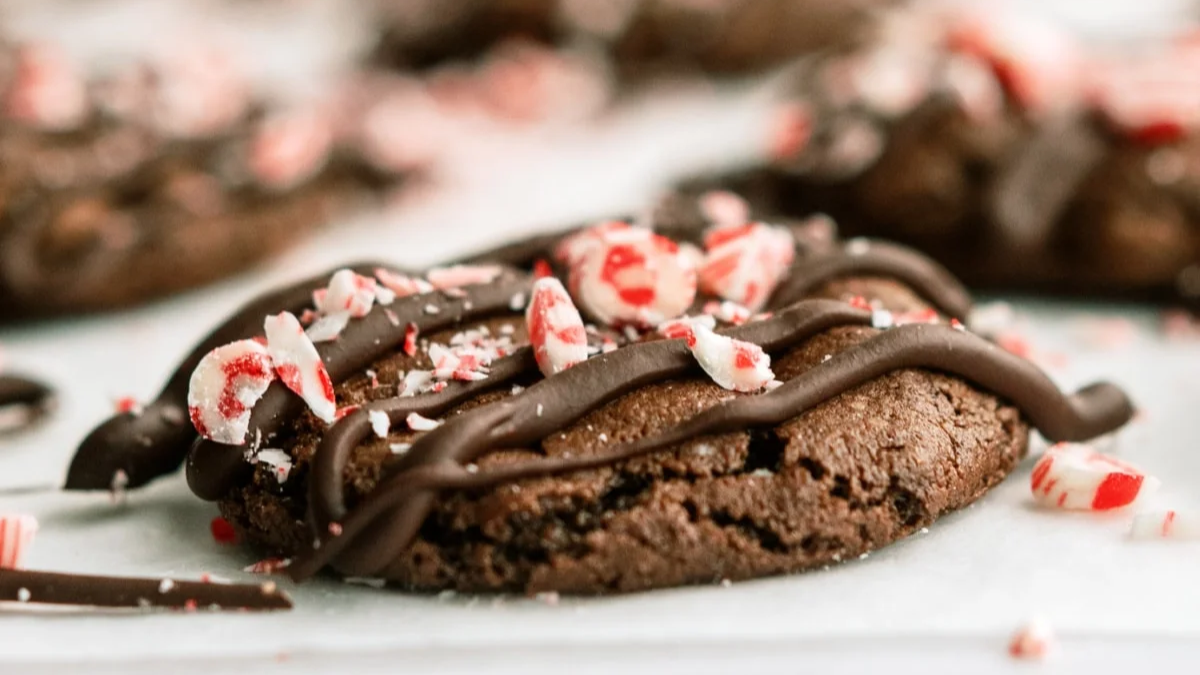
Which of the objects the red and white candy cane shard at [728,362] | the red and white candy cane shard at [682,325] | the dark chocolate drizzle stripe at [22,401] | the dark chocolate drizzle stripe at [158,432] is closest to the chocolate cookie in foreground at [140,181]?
the dark chocolate drizzle stripe at [22,401]

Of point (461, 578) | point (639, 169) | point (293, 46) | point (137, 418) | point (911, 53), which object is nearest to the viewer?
point (461, 578)

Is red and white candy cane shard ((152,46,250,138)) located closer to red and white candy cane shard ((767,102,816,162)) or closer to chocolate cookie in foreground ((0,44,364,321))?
chocolate cookie in foreground ((0,44,364,321))

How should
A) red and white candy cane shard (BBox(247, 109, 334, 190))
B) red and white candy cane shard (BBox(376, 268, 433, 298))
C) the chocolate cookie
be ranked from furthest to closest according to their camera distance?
the chocolate cookie < red and white candy cane shard (BBox(247, 109, 334, 190)) < red and white candy cane shard (BBox(376, 268, 433, 298))

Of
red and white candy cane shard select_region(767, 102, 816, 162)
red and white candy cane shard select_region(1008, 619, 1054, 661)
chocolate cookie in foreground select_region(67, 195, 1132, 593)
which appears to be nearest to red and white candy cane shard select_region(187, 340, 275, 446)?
chocolate cookie in foreground select_region(67, 195, 1132, 593)

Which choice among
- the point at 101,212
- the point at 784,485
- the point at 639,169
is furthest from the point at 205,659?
the point at 639,169

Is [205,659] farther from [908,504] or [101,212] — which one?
[101,212]

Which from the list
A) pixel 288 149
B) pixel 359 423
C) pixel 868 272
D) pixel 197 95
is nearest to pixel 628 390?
pixel 359 423

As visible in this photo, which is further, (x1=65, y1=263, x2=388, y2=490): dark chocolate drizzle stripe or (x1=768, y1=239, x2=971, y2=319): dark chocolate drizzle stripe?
(x1=768, y1=239, x2=971, y2=319): dark chocolate drizzle stripe
